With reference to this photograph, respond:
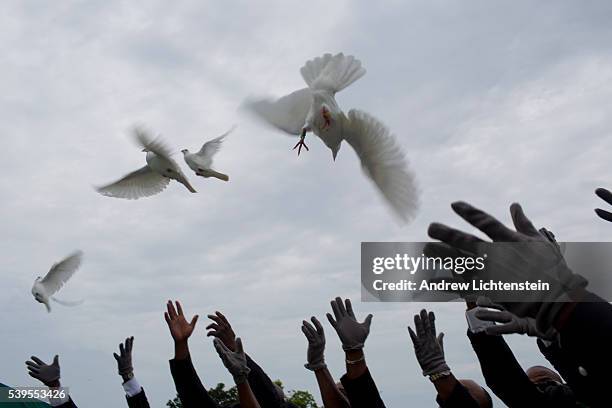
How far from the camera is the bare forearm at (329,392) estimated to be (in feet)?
13.7

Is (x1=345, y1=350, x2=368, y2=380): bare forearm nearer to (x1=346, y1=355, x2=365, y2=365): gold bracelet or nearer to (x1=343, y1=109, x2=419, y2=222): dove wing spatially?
(x1=346, y1=355, x2=365, y2=365): gold bracelet

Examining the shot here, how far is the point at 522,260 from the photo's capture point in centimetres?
188

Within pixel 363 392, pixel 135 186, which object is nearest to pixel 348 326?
pixel 363 392

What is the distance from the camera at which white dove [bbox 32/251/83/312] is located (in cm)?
793

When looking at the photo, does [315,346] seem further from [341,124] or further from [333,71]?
[333,71]

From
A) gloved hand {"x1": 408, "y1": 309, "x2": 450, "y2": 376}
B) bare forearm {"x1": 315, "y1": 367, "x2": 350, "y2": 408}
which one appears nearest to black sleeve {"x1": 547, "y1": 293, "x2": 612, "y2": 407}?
gloved hand {"x1": 408, "y1": 309, "x2": 450, "y2": 376}

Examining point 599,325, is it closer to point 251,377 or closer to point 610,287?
point 610,287

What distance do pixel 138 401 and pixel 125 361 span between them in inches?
17.8

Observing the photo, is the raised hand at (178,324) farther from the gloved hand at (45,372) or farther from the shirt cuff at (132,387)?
the gloved hand at (45,372)

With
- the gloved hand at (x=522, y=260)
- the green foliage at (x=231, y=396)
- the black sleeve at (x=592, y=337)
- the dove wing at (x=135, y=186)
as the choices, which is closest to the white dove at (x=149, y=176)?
the dove wing at (x=135, y=186)

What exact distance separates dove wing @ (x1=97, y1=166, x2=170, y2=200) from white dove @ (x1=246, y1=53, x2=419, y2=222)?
89.2 inches

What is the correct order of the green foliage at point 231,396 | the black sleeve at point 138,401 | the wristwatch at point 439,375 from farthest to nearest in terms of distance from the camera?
the green foliage at point 231,396 → the black sleeve at point 138,401 → the wristwatch at point 439,375

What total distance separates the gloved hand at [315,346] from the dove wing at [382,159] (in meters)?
1.11

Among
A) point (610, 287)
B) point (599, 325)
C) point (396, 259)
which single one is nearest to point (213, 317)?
point (396, 259)
